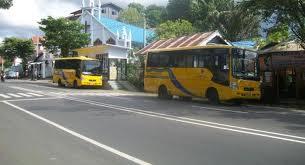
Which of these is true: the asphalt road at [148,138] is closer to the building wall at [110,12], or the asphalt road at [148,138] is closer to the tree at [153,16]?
the tree at [153,16]

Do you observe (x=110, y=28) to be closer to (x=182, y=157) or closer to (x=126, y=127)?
(x=126, y=127)

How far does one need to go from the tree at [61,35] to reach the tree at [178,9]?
2143 cm

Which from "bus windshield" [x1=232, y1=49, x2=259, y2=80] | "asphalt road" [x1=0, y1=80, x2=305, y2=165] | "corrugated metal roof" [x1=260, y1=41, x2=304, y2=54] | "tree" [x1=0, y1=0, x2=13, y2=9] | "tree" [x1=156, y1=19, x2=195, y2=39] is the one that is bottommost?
"asphalt road" [x1=0, y1=80, x2=305, y2=165]

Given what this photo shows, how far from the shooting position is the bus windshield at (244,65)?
Answer: 941 inches

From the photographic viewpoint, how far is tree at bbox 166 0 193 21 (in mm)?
73688

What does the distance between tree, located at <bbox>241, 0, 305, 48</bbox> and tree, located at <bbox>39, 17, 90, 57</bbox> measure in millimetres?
33218

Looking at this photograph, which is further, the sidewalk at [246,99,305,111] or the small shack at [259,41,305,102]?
the small shack at [259,41,305,102]

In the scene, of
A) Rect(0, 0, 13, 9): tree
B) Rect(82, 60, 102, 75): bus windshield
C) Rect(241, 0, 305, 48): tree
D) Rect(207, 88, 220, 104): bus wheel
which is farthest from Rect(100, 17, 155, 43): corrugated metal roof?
Rect(241, 0, 305, 48): tree

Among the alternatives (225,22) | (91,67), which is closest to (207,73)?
(91,67)

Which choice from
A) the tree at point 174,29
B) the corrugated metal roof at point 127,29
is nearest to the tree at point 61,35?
the corrugated metal roof at point 127,29

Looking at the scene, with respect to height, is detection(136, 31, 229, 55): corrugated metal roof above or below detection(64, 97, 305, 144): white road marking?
above

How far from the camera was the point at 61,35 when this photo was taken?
55.8 metres

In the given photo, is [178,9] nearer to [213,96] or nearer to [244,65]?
[213,96]

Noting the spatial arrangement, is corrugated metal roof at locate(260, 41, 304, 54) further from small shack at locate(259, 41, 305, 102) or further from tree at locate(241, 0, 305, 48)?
tree at locate(241, 0, 305, 48)
